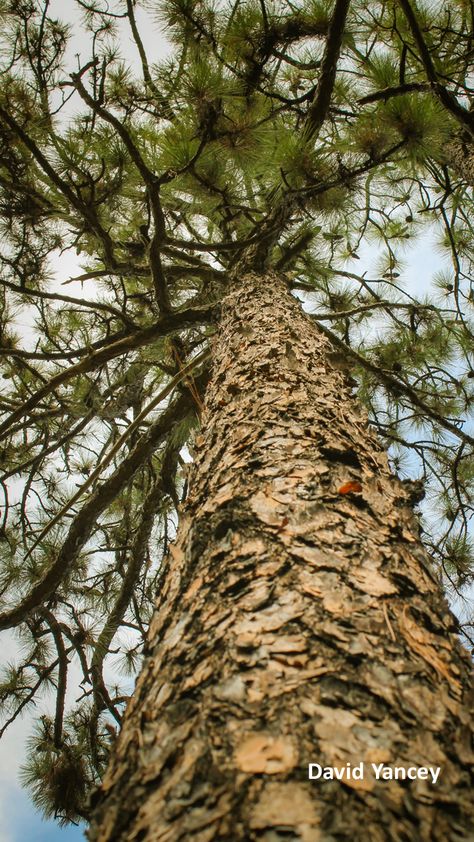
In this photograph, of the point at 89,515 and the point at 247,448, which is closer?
the point at 247,448

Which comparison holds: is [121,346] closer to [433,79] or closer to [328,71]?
[328,71]

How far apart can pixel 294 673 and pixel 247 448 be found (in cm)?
56

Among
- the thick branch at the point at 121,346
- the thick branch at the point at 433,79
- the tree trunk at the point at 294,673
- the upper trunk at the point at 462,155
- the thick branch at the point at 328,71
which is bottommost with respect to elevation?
the tree trunk at the point at 294,673

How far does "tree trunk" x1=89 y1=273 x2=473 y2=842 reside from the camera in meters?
0.45

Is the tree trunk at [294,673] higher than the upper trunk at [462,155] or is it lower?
lower

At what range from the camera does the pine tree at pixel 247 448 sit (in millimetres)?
508

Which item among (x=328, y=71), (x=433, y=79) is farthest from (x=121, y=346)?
(x=433, y=79)

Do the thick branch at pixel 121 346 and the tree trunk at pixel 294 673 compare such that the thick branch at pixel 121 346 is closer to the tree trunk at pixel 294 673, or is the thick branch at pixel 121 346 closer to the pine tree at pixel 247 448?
the pine tree at pixel 247 448

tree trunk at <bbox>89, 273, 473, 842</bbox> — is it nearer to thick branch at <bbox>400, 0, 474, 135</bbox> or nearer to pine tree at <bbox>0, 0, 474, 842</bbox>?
pine tree at <bbox>0, 0, 474, 842</bbox>

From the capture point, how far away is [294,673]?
1.84ft

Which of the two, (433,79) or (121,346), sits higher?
(433,79)

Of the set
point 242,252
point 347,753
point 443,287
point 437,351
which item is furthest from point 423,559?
point 443,287

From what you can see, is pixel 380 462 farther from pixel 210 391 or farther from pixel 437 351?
pixel 437 351

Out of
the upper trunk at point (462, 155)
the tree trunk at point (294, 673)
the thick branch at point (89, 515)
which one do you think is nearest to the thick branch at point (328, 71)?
the upper trunk at point (462, 155)
